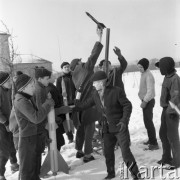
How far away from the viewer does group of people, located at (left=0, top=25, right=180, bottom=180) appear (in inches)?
137

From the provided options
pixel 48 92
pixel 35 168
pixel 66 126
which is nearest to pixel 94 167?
pixel 66 126

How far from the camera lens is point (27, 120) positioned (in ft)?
11.4

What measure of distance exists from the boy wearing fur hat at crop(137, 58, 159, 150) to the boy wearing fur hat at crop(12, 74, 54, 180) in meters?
2.28

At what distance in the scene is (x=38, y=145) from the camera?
3781 millimetres

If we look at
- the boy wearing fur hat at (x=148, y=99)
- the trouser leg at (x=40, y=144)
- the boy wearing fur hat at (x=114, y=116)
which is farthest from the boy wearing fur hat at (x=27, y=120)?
the boy wearing fur hat at (x=148, y=99)

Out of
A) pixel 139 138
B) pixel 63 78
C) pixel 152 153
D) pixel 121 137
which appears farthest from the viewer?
Result: pixel 139 138

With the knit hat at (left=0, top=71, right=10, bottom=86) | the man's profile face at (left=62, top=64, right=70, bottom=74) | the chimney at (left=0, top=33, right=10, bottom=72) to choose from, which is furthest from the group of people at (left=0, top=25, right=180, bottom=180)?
the chimney at (left=0, top=33, right=10, bottom=72)

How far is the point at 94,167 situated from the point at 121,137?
1.29m

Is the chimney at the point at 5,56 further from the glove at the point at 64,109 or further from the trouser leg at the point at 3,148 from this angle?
the glove at the point at 64,109

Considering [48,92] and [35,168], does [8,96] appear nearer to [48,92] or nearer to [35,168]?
[48,92]

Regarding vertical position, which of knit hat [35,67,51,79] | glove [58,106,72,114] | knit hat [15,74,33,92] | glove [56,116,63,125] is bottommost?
glove [56,116,63,125]

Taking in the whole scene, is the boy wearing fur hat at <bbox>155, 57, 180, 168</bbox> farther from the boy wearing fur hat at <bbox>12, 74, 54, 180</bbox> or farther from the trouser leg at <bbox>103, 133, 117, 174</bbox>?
the boy wearing fur hat at <bbox>12, 74, 54, 180</bbox>

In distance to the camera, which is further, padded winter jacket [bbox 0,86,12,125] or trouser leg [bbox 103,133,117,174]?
padded winter jacket [bbox 0,86,12,125]

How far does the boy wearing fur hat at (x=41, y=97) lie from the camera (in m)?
3.82
